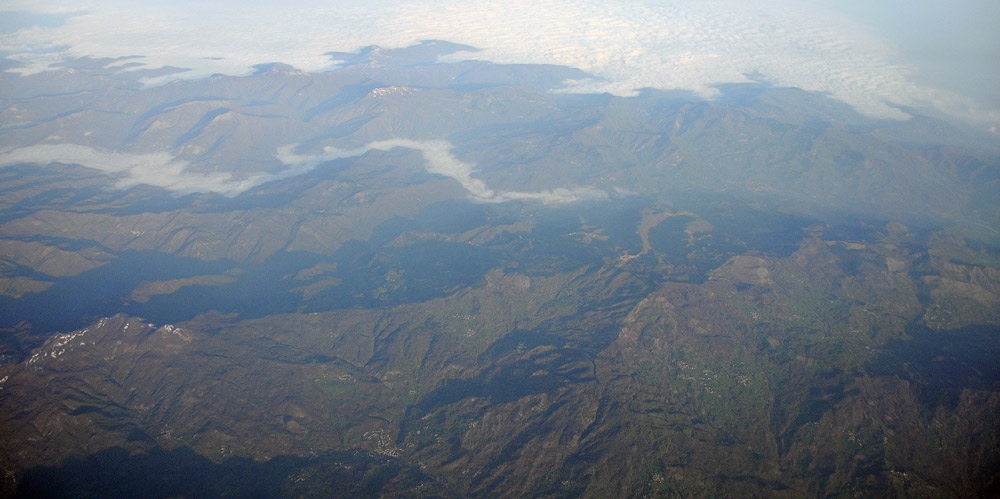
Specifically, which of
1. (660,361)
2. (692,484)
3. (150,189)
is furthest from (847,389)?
(150,189)

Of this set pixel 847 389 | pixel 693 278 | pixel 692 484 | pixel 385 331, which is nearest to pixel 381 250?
pixel 385 331

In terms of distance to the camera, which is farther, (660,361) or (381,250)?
(381,250)

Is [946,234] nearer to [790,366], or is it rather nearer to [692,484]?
[790,366]

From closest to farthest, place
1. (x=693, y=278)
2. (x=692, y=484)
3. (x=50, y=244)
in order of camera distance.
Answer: (x=692, y=484) → (x=693, y=278) → (x=50, y=244)

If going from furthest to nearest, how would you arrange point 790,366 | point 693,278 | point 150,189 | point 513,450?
point 150,189 → point 693,278 → point 790,366 → point 513,450

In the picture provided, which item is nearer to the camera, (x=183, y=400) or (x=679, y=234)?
(x=183, y=400)

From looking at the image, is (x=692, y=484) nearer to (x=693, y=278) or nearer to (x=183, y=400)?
(x=693, y=278)

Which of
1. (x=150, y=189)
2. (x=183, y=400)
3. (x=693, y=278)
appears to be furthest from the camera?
(x=150, y=189)

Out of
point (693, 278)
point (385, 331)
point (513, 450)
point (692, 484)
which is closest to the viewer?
point (692, 484)

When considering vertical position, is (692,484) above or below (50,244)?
below
